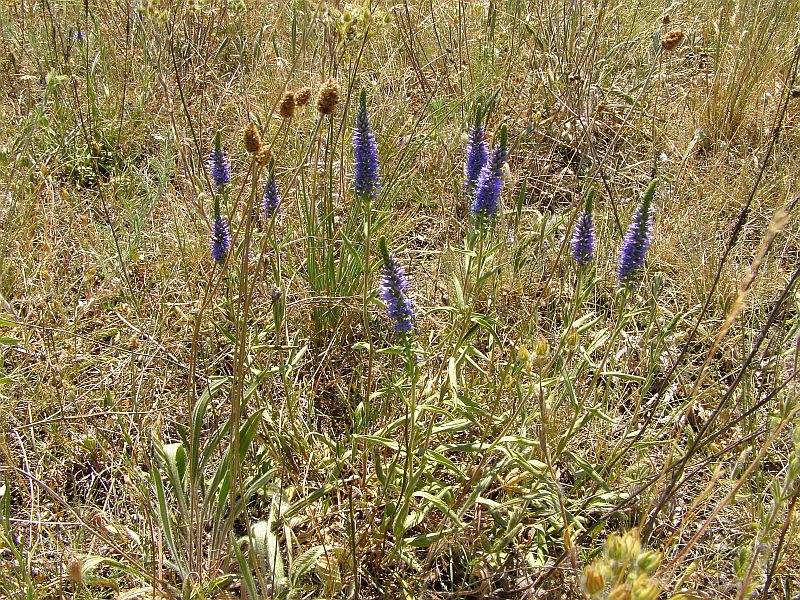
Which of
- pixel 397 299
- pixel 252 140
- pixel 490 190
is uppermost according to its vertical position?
pixel 252 140

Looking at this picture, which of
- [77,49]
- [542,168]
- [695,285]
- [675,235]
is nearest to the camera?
[695,285]

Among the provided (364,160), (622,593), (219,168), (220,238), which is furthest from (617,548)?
(219,168)

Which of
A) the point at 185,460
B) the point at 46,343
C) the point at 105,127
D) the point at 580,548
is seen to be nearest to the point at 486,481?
the point at 580,548

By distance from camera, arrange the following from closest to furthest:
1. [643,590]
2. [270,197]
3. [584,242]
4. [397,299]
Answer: [643,590], [397,299], [584,242], [270,197]

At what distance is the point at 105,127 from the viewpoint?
3.73 m

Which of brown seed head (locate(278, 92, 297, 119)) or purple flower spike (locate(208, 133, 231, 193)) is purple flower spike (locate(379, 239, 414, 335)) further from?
purple flower spike (locate(208, 133, 231, 193))

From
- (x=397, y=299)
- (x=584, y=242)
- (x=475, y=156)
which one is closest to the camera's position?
(x=397, y=299)

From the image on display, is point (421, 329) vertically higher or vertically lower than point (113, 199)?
lower

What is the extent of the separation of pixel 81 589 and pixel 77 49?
388 centimetres

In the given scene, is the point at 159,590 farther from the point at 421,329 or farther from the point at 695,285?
the point at 695,285

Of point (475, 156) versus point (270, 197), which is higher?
point (475, 156)

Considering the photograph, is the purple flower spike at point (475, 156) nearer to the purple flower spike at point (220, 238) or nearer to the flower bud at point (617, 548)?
the purple flower spike at point (220, 238)

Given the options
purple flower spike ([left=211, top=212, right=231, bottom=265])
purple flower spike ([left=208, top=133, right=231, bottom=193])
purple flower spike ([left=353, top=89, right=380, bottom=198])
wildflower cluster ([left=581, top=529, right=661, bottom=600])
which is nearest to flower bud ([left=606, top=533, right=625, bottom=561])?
wildflower cluster ([left=581, top=529, right=661, bottom=600])

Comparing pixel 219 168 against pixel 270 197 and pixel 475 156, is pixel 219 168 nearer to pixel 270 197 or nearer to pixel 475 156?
pixel 270 197
